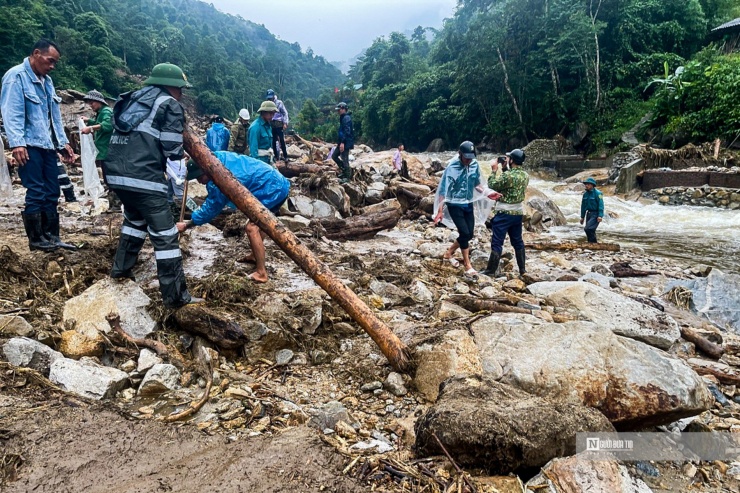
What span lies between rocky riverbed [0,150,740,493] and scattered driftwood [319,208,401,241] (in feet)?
8.24

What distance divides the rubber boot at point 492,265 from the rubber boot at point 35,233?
483 cm

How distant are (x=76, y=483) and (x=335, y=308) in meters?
2.14

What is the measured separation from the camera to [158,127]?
286cm

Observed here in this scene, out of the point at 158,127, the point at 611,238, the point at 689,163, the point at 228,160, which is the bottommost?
the point at 611,238

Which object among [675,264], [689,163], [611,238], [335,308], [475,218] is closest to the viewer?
[335,308]

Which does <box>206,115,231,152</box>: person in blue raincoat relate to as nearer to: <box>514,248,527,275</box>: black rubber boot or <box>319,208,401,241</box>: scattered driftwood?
<box>319,208,401,241</box>: scattered driftwood

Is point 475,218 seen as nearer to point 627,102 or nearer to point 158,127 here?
point 158,127

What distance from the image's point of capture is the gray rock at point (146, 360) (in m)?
2.49

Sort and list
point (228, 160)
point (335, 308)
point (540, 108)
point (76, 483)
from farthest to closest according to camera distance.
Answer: point (540, 108), point (228, 160), point (335, 308), point (76, 483)

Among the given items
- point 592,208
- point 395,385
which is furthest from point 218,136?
point 592,208

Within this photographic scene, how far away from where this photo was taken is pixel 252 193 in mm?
3828

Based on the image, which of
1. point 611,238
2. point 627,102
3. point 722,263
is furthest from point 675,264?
point 627,102

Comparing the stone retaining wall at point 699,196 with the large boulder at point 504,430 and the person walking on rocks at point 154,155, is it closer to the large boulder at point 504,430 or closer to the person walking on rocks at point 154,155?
the large boulder at point 504,430

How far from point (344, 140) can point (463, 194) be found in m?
4.71
